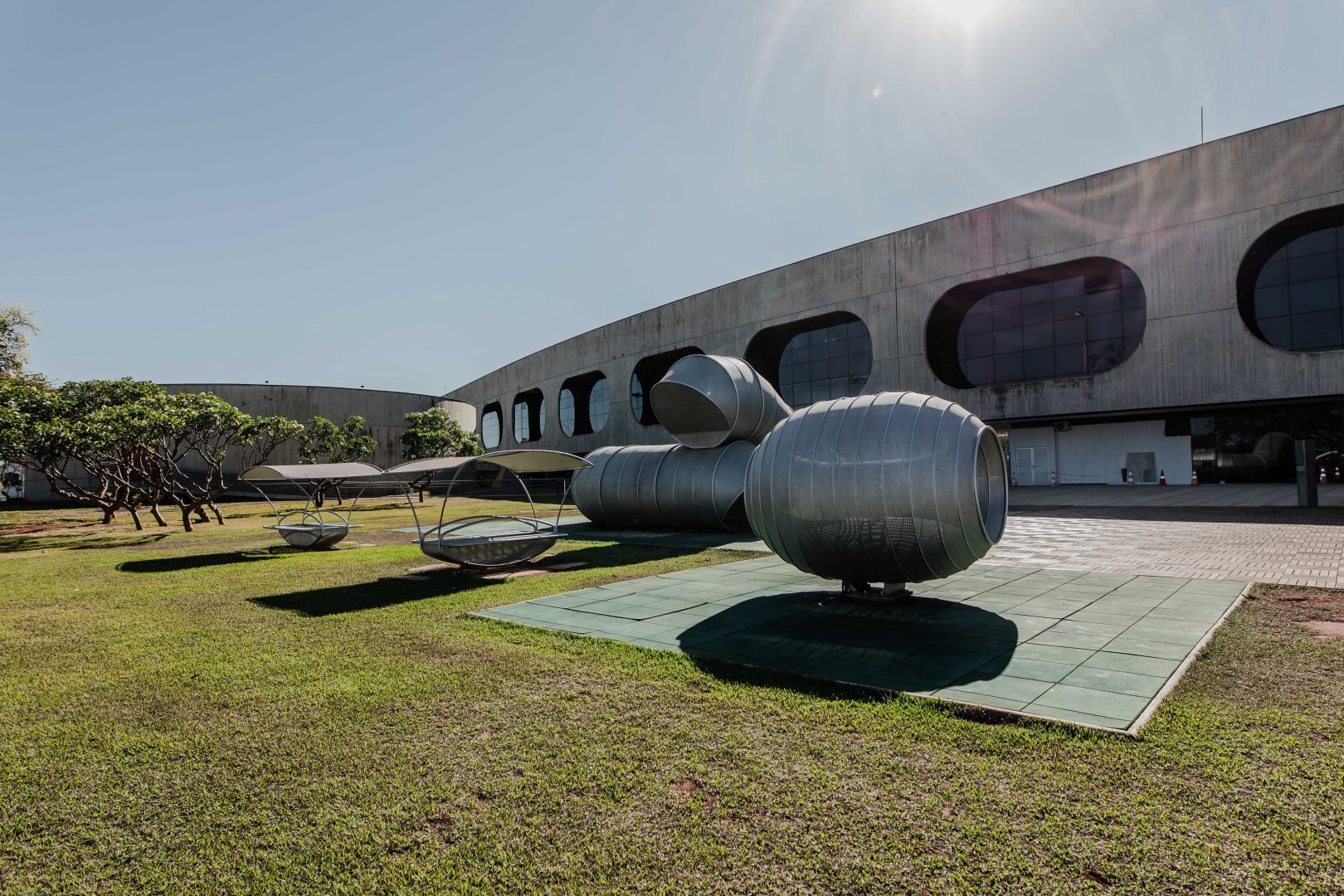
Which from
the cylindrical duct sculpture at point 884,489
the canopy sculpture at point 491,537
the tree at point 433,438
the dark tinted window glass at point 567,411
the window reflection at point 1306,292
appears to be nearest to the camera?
the cylindrical duct sculpture at point 884,489

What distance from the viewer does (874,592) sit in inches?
342

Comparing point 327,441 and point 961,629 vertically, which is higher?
point 327,441

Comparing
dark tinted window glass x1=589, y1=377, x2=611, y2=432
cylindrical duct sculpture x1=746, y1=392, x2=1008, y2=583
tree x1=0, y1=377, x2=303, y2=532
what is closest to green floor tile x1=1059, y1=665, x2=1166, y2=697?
cylindrical duct sculpture x1=746, y1=392, x2=1008, y2=583

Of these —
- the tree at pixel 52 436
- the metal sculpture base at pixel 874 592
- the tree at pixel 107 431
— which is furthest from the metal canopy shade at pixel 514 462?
the tree at pixel 52 436

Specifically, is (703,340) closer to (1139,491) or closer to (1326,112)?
(1139,491)

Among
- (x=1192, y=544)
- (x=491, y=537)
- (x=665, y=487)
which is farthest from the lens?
(x=665, y=487)

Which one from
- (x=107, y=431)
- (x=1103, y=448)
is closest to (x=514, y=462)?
(x=107, y=431)

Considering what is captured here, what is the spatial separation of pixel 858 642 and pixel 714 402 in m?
10.8

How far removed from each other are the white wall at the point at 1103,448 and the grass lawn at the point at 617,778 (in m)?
35.7

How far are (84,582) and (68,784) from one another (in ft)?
36.3

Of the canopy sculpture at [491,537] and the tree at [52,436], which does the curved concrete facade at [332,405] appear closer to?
the tree at [52,436]

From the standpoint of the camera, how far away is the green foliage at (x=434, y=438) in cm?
5109

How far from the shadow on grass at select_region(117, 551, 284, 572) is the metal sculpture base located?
43.3 feet

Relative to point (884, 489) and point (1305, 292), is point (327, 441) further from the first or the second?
point (1305, 292)
